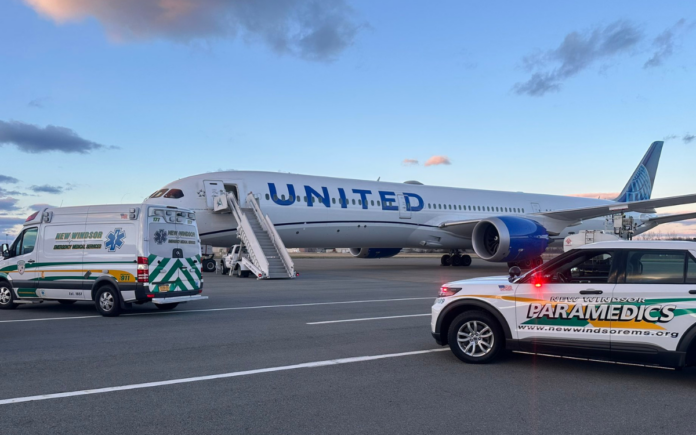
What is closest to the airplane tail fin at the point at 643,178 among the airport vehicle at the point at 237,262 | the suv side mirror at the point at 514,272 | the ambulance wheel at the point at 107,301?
the airport vehicle at the point at 237,262

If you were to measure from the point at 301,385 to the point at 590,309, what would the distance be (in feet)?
10.8

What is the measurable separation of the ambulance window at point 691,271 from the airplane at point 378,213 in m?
17.3

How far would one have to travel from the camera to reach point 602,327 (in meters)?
6.15

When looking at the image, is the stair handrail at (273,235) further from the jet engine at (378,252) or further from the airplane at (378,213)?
the jet engine at (378,252)

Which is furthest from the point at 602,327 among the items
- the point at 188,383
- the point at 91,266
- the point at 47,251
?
the point at 47,251

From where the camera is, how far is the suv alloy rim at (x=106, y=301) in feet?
36.1

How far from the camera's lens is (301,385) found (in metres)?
5.85

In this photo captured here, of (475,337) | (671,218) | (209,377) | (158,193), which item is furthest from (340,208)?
(671,218)

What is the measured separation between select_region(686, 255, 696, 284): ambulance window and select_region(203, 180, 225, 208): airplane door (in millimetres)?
18067

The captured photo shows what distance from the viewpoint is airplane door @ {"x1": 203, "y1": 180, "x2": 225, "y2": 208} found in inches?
854

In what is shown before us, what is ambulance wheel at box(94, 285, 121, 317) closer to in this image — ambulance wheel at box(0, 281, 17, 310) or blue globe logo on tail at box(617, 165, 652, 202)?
ambulance wheel at box(0, 281, 17, 310)

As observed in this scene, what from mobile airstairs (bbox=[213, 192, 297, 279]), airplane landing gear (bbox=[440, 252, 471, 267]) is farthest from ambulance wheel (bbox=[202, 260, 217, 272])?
airplane landing gear (bbox=[440, 252, 471, 267])

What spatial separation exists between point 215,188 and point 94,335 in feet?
44.4

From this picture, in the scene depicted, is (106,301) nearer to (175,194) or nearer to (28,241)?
(28,241)
